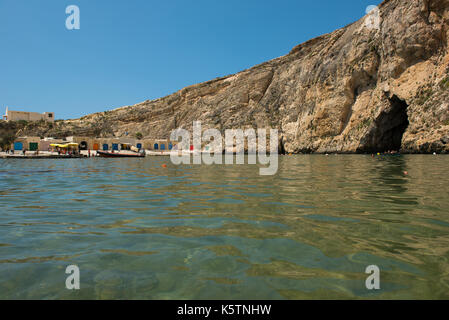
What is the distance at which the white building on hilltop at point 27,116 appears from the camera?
80.0 meters

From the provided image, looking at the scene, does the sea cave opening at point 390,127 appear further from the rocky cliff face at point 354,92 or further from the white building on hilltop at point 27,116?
the white building on hilltop at point 27,116

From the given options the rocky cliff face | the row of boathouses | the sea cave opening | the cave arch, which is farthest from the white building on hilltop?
the sea cave opening

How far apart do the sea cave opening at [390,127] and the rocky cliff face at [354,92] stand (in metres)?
0.14

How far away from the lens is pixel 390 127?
37125 millimetres

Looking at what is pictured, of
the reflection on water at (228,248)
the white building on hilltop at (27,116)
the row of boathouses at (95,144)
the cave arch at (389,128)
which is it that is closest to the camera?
the reflection on water at (228,248)

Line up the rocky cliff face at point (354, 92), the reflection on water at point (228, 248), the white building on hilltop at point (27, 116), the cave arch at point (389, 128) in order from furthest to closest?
the white building on hilltop at point (27, 116) → the cave arch at point (389, 128) → the rocky cliff face at point (354, 92) → the reflection on water at point (228, 248)

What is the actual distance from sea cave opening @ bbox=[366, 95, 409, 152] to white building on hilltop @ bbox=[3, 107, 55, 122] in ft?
303

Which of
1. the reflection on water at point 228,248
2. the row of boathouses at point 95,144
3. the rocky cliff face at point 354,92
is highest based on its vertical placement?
the rocky cliff face at point 354,92

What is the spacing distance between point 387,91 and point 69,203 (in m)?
40.5

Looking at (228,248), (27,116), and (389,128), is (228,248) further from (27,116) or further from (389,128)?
(27,116)

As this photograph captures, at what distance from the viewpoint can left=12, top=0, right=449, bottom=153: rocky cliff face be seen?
31.4 m

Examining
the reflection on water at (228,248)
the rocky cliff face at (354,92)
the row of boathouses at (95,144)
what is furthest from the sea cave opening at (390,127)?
the row of boathouses at (95,144)

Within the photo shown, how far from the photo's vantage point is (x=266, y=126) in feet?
190

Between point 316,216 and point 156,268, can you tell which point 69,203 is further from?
point 316,216
